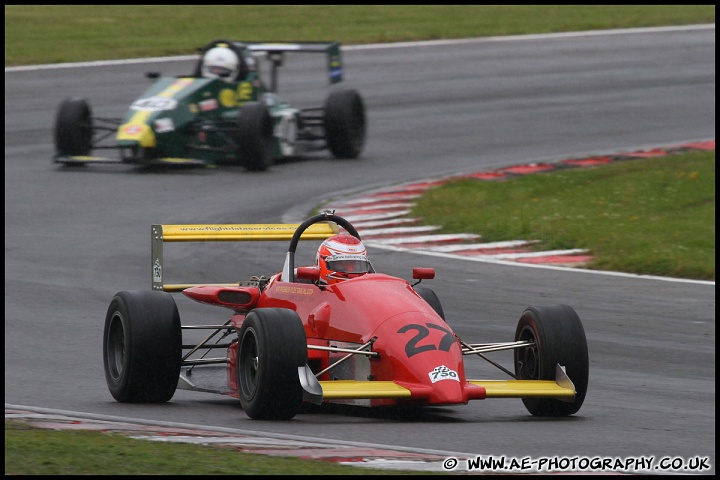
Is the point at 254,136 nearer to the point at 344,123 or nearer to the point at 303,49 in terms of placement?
the point at 303,49

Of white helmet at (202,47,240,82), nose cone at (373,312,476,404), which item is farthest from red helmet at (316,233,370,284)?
white helmet at (202,47,240,82)

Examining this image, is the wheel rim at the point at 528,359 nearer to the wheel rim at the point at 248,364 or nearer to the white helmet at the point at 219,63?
the wheel rim at the point at 248,364

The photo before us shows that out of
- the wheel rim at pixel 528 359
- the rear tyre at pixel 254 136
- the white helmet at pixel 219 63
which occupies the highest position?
the white helmet at pixel 219 63

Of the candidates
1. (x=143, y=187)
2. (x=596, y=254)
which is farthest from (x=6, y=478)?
(x=143, y=187)

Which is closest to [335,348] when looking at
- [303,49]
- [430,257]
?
[430,257]

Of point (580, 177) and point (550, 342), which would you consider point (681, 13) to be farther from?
point (550, 342)

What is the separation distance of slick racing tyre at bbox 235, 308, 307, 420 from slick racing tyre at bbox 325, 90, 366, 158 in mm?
13143

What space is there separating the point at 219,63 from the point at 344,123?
1.99 m

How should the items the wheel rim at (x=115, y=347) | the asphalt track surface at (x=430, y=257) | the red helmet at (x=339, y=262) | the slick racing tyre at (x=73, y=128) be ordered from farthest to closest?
the slick racing tyre at (x=73, y=128) < the wheel rim at (x=115, y=347) < the red helmet at (x=339, y=262) < the asphalt track surface at (x=430, y=257)

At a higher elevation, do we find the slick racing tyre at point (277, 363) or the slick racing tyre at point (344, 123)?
the slick racing tyre at point (344, 123)

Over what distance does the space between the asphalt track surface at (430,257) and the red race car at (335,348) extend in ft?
0.56

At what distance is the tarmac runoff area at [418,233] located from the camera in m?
15.0

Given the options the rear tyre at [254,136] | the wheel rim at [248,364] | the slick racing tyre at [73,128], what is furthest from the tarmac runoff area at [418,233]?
the wheel rim at [248,364]

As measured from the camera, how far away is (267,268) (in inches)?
579
